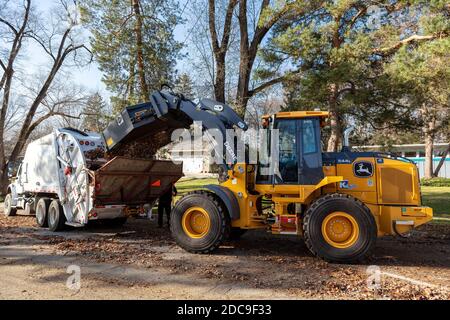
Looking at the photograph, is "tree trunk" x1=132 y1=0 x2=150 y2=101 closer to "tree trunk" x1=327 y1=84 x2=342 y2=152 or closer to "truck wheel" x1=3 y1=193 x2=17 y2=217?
"truck wheel" x1=3 y1=193 x2=17 y2=217

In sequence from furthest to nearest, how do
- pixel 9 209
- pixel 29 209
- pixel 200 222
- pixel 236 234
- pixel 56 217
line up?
pixel 9 209 < pixel 29 209 < pixel 56 217 < pixel 236 234 < pixel 200 222

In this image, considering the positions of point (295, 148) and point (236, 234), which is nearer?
point (295, 148)

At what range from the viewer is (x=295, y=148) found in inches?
303

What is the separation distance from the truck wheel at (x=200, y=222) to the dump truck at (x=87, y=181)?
2.46 meters

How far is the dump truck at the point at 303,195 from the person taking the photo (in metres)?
7.07

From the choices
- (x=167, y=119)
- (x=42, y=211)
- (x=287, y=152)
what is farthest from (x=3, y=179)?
(x=287, y=152)

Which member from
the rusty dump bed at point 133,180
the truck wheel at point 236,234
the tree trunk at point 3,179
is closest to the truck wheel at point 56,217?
the rusty dump bed at point 133,180

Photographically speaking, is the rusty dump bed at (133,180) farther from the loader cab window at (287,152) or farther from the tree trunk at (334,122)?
the tree trunk at (334,122)

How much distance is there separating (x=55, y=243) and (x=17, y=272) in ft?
8.02

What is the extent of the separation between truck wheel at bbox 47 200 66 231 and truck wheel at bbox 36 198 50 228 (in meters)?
0.37

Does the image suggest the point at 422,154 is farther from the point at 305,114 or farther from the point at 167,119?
the point at 167,119

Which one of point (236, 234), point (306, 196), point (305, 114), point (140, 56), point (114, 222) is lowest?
point (236, 234)

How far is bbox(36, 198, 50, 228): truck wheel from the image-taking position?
11.2 m

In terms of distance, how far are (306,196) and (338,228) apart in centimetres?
83
